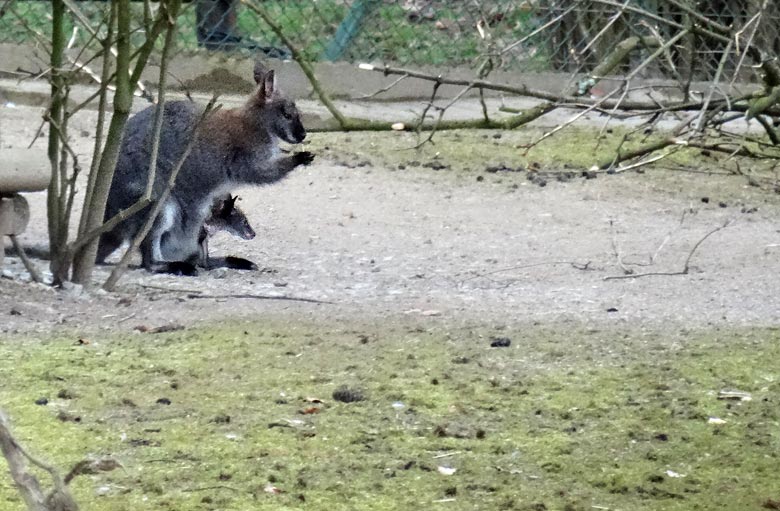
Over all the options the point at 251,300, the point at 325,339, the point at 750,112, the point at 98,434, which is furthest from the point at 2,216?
the point at 750,112

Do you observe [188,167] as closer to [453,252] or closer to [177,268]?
[177,268]

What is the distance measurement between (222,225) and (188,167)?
34cm

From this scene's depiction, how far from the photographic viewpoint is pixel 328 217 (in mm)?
6453

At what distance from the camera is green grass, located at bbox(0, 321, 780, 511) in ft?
8.86

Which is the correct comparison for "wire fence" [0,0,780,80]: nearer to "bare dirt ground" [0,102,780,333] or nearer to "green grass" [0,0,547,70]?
"green grass" [0,0,547,70]

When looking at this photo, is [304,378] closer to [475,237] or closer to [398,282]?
[398,282]

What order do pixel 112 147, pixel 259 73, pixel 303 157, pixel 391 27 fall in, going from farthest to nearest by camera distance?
pixel 391 27 < pixel 259 73 < pixel 303 157 < pixel 112 147

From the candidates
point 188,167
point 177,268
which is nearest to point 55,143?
point 177,268

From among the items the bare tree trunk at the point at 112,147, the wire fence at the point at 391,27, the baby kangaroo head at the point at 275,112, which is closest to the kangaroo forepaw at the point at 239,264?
the baby kangaroo head at the point at 275,112

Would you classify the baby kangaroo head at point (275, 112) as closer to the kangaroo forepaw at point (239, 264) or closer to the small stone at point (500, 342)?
the kangaroo forepaw at point (239, 264)

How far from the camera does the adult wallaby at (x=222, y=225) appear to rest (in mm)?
5562

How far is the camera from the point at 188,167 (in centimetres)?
561

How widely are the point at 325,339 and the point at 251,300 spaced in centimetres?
71

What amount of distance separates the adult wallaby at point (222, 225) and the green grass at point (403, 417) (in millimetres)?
1473
